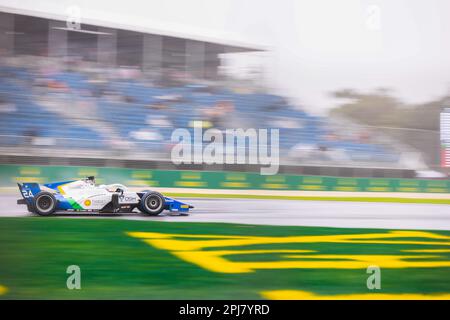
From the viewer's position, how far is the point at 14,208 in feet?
10.1

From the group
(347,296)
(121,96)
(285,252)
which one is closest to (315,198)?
(285,252)

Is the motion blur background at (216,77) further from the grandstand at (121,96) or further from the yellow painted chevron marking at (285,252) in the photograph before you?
the yellow painted chevron marking at (285,252)

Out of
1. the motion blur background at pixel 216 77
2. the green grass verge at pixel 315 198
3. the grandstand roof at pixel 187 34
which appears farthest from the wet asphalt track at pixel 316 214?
the grandstand roof at pixel 187 34

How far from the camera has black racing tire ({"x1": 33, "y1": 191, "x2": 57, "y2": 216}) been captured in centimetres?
311

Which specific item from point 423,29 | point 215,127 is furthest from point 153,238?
point 423,29

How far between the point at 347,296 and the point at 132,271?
1205 mm

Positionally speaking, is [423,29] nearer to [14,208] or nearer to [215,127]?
[215,127]

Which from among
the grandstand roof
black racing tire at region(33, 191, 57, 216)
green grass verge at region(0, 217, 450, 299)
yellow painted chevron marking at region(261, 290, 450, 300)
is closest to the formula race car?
black racing tire at region(33, 191, 57, 216)

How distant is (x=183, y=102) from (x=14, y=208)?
1145 millimetres

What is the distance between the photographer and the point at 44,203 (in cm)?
316

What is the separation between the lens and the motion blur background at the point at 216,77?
3.13 meters

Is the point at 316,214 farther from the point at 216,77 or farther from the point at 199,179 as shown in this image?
the point at 216,77

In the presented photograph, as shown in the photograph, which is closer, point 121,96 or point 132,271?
point 132,271

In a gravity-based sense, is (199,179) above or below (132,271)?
above
